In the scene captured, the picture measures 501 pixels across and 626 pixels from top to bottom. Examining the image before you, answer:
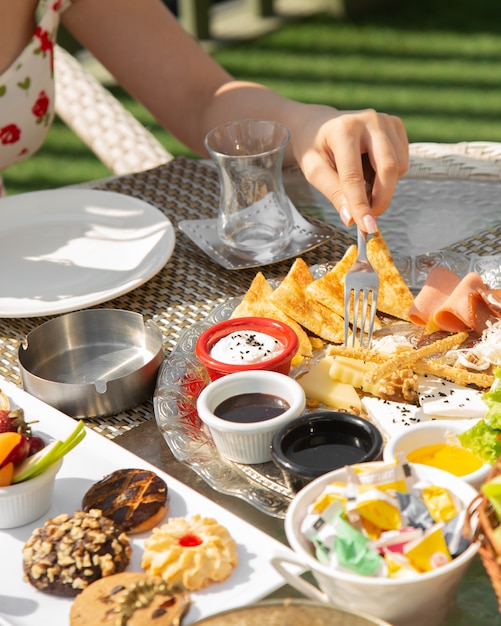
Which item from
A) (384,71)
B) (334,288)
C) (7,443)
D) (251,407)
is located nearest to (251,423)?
(251,407)

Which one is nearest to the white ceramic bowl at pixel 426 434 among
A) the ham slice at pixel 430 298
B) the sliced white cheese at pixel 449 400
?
the sliced white cheese at pixel 449 400

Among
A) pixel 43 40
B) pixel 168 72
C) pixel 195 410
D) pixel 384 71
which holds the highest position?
pixel 43 40

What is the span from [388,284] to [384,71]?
4717 millimetres

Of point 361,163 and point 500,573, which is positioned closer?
point 500,573

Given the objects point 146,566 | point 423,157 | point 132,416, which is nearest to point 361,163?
point 423,157

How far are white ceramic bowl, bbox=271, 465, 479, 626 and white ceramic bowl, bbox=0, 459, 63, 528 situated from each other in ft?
1.30

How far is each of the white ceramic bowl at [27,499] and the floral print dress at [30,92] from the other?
1.49m

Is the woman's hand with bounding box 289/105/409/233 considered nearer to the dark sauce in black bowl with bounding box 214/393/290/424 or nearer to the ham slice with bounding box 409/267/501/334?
the ham slice with bounding box 409/267/501/334

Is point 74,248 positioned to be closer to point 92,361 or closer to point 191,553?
point 92,361

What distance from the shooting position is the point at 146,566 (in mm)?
1229

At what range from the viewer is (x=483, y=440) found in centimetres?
132

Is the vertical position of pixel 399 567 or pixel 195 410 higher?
pixel 399 567

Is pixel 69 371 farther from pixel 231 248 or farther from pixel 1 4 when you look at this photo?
pixel 1 4

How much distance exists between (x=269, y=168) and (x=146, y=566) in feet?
3.42
